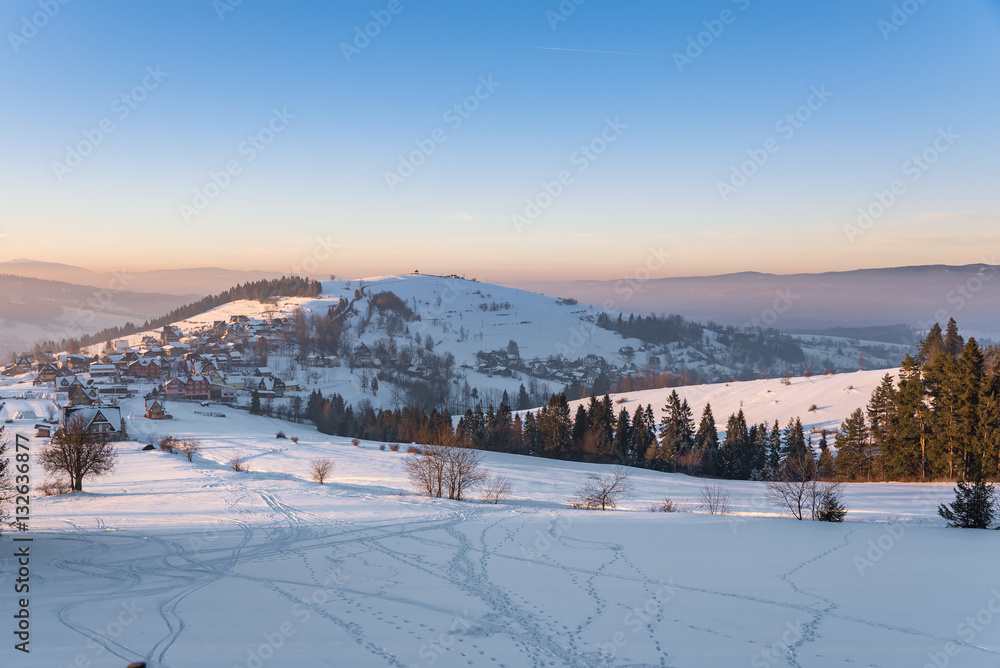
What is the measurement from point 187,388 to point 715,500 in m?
87.6

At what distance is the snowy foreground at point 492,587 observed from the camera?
9570 mm

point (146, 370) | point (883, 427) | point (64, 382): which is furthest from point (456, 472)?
point (146, 370)

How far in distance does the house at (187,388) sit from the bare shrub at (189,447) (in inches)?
1665

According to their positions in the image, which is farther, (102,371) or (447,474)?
(102,371)

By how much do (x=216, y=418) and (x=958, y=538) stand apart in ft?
242

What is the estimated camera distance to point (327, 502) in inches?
949

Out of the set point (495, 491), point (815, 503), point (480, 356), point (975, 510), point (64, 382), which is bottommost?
point (495, 491)

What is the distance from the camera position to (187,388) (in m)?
87.4

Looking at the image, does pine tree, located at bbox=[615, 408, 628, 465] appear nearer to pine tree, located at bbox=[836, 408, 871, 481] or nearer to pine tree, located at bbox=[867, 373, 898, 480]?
pine tree, located at bbox=[836, 408, 871, 481]

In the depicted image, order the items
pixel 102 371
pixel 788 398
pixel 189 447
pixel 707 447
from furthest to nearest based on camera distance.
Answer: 1. pixel 102 371
2. pixel 788 398
3. pixel 707 447
4. pixel 189 447

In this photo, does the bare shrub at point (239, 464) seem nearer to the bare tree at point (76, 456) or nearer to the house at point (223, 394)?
the bare tree at point (76, 456)

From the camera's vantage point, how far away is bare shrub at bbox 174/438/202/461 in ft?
141

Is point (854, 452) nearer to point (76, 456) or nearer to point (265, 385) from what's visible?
point (76, 456)

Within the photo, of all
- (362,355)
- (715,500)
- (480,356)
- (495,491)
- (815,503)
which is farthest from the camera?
(480,356)
